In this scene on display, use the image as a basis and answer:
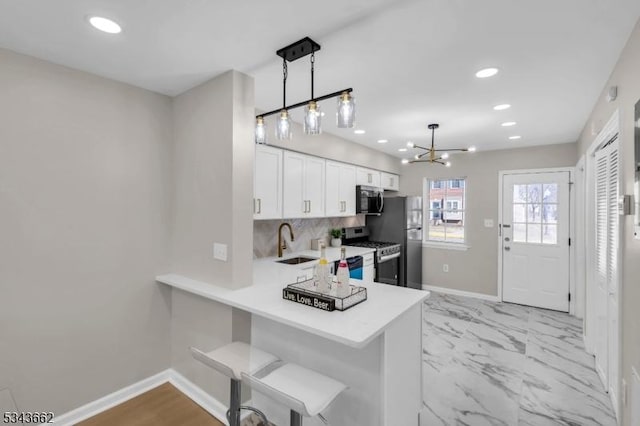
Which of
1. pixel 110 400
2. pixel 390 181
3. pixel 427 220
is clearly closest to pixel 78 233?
pixel 110 400

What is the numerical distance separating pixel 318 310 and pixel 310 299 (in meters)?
0.10

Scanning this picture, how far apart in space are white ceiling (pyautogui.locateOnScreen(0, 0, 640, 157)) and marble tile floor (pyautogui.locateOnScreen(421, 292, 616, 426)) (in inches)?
97.0

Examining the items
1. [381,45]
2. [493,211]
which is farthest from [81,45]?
[493,211]

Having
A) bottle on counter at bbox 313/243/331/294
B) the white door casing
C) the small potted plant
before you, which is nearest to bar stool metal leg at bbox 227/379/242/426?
bottle on counter at bbox 313/243/331/294

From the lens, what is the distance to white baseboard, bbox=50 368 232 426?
7.09 feet

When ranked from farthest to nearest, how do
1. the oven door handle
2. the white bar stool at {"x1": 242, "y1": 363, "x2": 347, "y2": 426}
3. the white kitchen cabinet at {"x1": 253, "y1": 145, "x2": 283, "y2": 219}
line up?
the oven door handle, the white kitchen cabinet at {"x1": 253, "y1": 145, "x2": 283, "y2": 219}, the white bar stool at {"x1": 242, "y1": 363, "x2": 347, "y2": 426}

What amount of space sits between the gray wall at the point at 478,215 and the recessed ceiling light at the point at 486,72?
313cm

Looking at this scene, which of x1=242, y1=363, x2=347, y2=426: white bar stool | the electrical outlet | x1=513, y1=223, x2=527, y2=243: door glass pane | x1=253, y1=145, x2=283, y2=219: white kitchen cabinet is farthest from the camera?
x1=513, y1=223, x2=527, y2=243: door glass pane

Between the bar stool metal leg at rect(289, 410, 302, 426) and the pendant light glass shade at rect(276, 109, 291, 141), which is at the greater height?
the pendant light glass shade at rect(276, 109, 291, 141)

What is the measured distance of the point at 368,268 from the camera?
4.18 m

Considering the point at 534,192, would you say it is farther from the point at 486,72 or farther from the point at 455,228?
the point at 486,72

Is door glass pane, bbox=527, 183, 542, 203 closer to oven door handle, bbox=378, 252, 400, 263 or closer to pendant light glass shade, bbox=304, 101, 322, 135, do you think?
oven door handle, bbox=378, 252, 400, 263

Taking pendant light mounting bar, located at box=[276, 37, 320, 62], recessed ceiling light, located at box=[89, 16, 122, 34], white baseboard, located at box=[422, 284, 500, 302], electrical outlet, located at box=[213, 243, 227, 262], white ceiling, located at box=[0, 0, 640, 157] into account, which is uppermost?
white ceiling, located at box=[0, 0, 640, 157]

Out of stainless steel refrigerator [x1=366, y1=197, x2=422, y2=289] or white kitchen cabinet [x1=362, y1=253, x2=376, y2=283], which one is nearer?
white kitchen cabinet [x1=362, y1=253, x2=376, y2=283]
